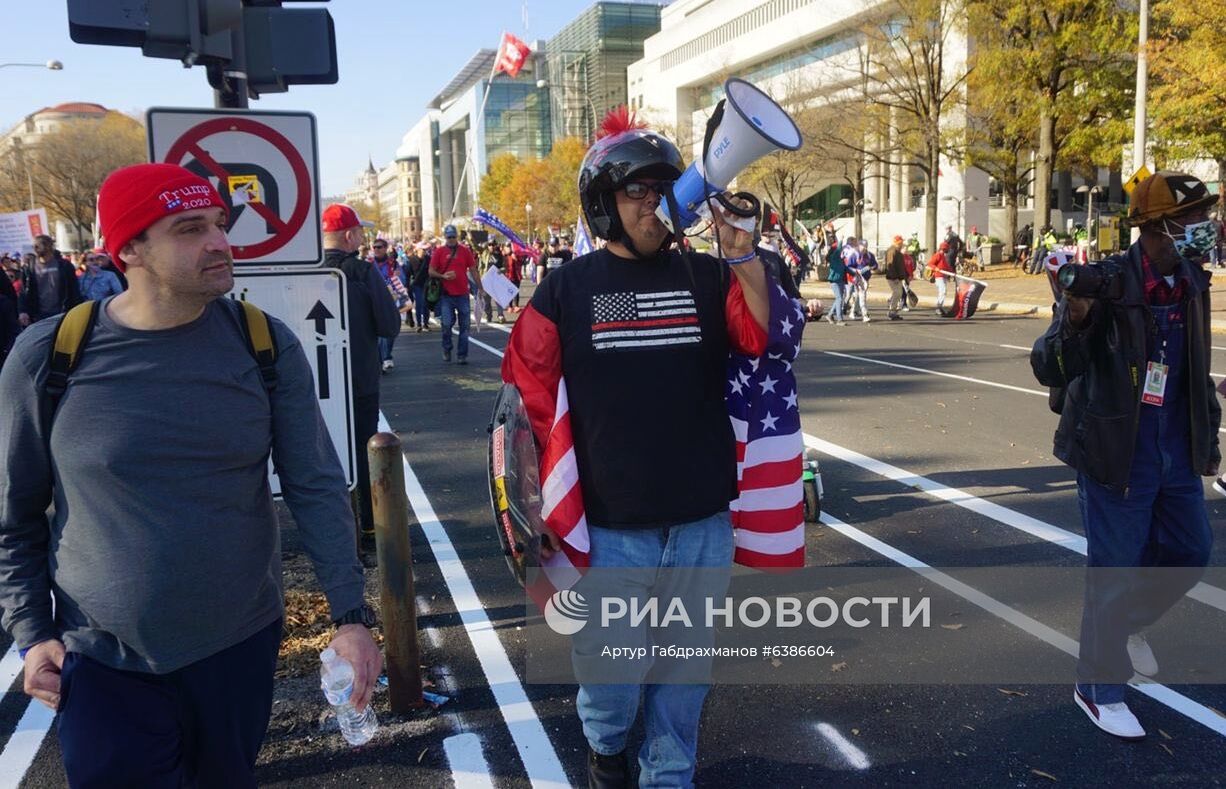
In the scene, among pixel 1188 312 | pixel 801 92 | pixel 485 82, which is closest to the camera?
pixel 1188 312

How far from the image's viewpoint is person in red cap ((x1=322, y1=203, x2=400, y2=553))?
609 cm

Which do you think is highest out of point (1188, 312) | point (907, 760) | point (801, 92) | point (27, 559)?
point (801, 92)

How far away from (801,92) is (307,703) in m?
42.7

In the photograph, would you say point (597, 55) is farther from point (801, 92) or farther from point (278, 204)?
point (278, 204)

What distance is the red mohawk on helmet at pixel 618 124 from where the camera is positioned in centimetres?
294

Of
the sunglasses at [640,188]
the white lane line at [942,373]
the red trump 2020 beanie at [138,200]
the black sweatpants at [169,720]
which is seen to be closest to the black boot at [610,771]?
the black sweatpants at [169,720]

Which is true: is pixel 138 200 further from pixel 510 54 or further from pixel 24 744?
pixel 510 54

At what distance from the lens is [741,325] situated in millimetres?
2822

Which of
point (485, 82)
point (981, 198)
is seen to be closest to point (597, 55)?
point (485, 82)

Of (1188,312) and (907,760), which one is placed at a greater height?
(1188,312)

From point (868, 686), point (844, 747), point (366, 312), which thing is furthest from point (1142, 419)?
point (366, 312)

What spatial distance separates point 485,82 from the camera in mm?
127125

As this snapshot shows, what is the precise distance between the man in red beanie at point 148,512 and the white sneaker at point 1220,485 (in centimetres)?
575

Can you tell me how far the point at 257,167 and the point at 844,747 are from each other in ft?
10.5
